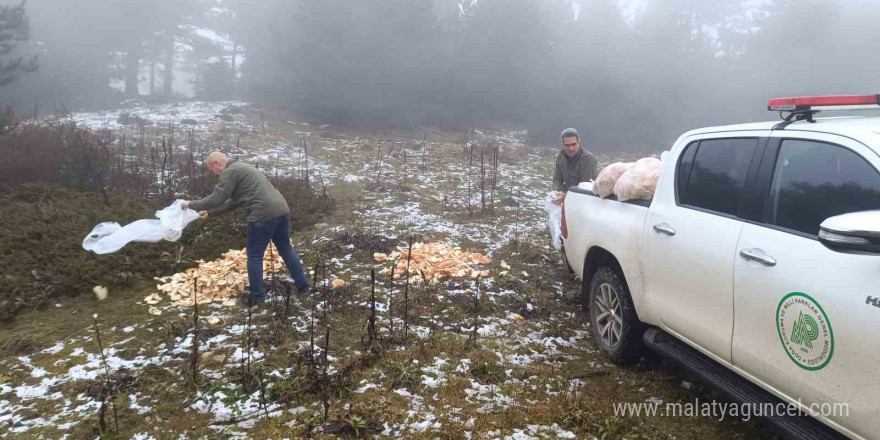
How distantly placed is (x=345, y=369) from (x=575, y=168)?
4050mm

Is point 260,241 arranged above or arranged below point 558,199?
below

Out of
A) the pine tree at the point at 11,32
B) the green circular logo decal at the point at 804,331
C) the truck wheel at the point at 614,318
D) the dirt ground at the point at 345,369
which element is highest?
the pine tree at the point at 11,32

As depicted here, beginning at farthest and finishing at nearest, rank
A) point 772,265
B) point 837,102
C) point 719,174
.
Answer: point 719,174, point 837,102, point 772,265

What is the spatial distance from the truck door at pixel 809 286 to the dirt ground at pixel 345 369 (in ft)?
3.35

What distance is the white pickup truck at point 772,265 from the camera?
1940 mm

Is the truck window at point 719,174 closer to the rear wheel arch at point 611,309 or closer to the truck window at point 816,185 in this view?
the truck window at point 816,185

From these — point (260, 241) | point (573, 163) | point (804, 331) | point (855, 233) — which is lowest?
point (260, 241)

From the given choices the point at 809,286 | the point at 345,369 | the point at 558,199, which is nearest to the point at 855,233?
the point at 809,286

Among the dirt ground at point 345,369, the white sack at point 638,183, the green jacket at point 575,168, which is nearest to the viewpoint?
the dirt ground at point 345,369

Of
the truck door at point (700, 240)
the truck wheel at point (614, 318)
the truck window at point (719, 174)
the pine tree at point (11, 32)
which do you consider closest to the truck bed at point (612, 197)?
the truck door at point (700, 240)

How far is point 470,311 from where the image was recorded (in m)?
5.01

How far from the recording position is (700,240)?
2.84 meters

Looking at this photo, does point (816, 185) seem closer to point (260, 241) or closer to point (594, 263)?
point (594, 263)

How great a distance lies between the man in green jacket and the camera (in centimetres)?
589
